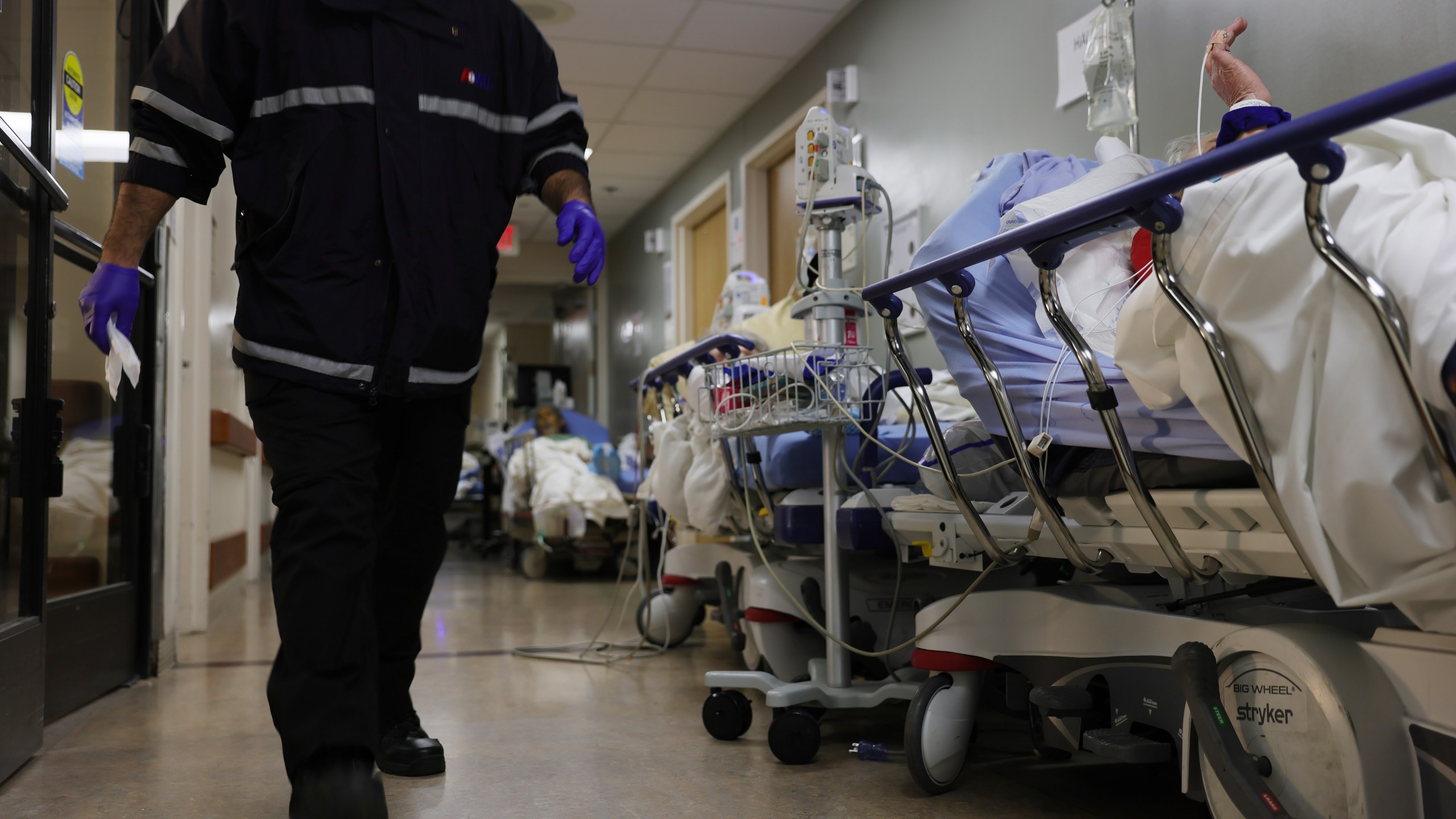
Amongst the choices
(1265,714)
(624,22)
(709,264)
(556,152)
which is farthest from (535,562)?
(1265,714)

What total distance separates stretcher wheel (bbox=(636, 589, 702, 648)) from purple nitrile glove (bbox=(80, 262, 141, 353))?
205 centimetres

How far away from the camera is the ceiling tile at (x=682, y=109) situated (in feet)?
18.7

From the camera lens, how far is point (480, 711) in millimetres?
2379

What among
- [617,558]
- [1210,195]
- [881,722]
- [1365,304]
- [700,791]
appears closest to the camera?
[1365,304]

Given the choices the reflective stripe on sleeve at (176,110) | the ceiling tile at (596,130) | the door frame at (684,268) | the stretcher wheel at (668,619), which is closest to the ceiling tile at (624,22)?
the ceiling tile at (596,130)

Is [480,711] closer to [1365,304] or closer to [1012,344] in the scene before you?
[1012,344]

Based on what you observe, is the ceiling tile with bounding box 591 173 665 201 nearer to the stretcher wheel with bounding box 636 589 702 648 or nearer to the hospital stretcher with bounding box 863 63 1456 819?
the stretcher wheel with bounding box 636 589 702 648

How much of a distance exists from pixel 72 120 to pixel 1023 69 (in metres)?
2.68

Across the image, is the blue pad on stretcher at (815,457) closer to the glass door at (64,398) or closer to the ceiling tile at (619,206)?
the glass door at (64,398)

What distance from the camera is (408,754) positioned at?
1818 mm

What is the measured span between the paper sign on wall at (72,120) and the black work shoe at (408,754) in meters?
1.41

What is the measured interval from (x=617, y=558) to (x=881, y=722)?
152 inches

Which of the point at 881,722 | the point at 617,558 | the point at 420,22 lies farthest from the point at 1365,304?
the point at 617,558

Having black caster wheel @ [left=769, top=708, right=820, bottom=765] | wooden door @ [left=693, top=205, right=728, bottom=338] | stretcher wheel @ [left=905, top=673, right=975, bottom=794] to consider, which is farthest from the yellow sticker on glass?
wooden door @ [left=693, top=205, right=728, bottom=338]
